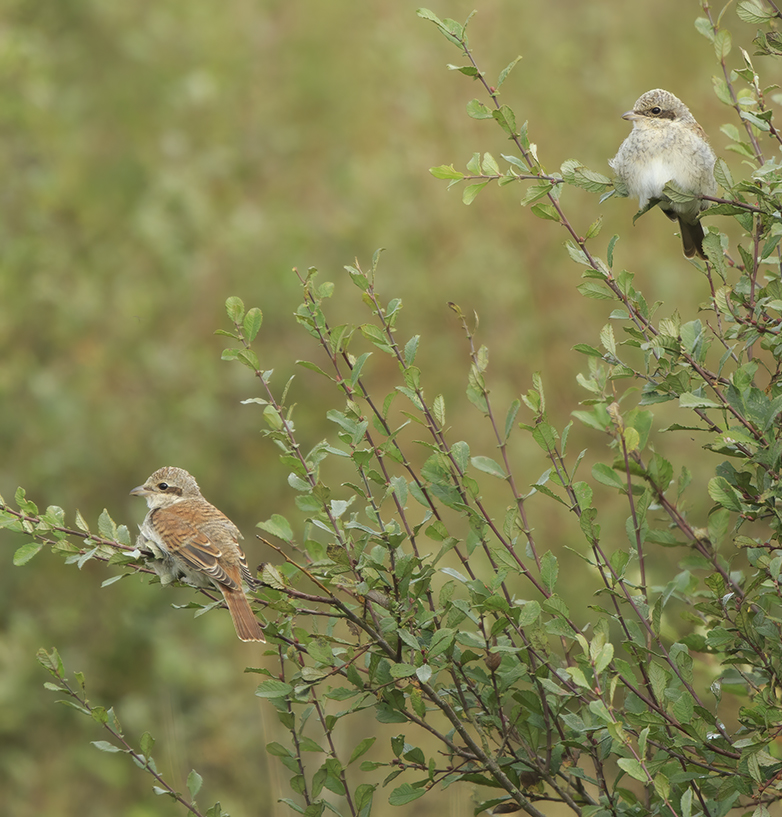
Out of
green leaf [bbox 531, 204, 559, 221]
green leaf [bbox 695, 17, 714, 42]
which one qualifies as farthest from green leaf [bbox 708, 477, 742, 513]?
green leaf [bbox 695, 17, 714, 42]

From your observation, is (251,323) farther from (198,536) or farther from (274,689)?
(198,536)

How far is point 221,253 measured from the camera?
8625 millimetres

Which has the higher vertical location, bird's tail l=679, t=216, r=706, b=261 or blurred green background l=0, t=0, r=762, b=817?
bird's tail l=679, t=216, r=706, b=261

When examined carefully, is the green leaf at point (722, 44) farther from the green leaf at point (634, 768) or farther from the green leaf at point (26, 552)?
the green leaf at point (26, 552)

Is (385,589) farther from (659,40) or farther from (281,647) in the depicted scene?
(659,40)

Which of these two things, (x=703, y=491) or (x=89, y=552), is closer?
(x=89, y=552)

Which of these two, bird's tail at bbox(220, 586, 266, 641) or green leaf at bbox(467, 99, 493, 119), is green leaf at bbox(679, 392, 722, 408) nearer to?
green leaf at bbox(467, 99, 493, 119)

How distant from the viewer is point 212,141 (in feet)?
29.9

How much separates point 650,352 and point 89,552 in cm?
174

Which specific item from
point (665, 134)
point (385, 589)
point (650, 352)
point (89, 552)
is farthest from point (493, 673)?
point (665, 134)

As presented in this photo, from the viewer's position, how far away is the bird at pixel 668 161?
311cm

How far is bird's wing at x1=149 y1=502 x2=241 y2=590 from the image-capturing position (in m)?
3.94

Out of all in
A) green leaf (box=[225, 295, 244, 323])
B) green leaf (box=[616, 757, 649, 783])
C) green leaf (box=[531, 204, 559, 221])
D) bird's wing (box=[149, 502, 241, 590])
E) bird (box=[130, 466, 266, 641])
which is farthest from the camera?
bird's wing (box=[149, 502, 241, 590])

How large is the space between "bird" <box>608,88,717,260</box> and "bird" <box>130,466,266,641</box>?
6.08ft
